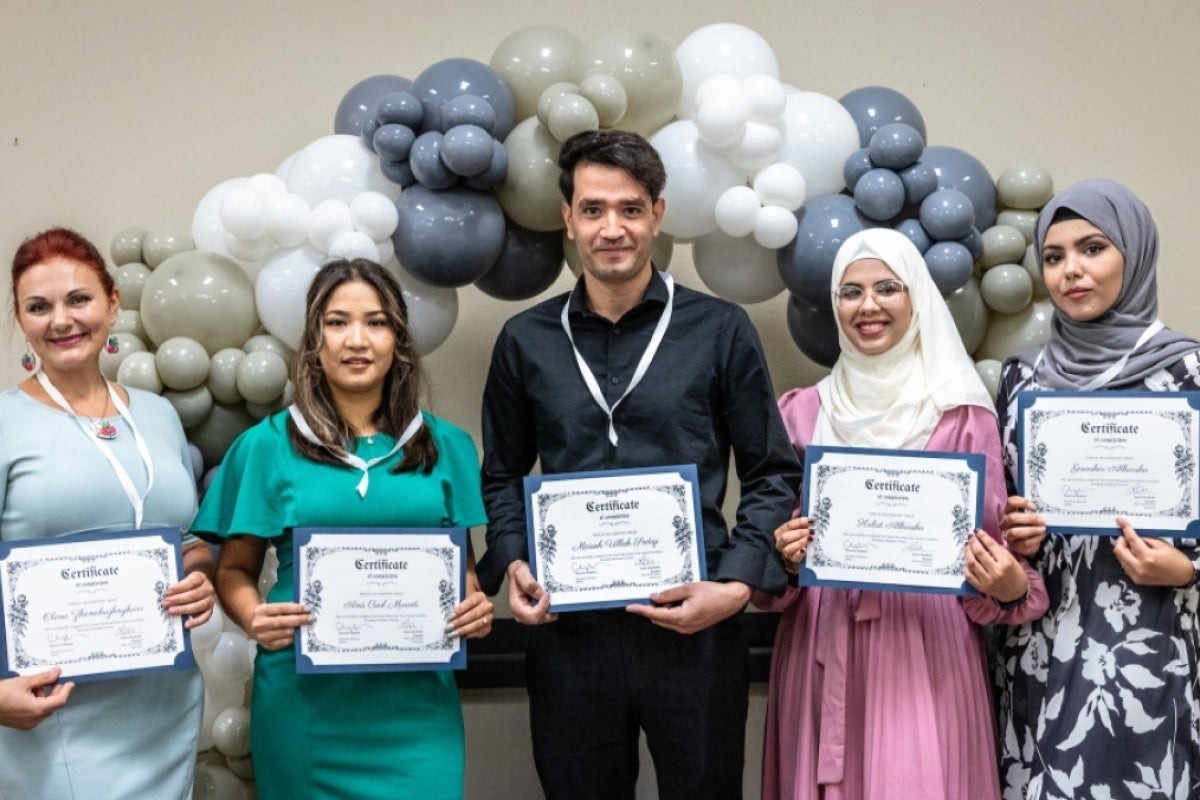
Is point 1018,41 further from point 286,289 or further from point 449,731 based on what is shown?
point 449,731

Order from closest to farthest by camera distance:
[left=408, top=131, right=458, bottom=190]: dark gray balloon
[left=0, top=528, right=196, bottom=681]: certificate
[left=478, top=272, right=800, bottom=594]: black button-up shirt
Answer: [left=0, top=528, right=196, bottom=681]: certificate → [left=478, top=272, right=800, bottom=594]: black button-up shirt → [left=408, top=131, right=458, bottom=190]: dark gray balloon

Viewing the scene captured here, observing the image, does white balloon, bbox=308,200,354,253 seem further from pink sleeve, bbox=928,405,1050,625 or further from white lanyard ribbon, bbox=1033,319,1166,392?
white lanyard ribbon, bbox=1033,319,1166,392

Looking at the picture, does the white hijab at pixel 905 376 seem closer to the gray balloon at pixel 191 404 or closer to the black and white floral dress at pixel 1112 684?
the black and white floral dress at pixel 1112 684

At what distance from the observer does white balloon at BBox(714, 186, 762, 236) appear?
306 cm

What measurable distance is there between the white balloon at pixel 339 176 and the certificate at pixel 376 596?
1.12 m

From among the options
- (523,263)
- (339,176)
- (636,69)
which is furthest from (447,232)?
(636,69)

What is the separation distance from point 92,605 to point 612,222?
133cm

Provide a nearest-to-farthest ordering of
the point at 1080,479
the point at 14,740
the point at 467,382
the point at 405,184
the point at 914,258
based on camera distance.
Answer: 1. the point at 14,740
2. the point at 1080,479
3. the point at 914,258
4. the point at 405,184
5. the point at 467,382

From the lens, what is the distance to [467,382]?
3.99 meters

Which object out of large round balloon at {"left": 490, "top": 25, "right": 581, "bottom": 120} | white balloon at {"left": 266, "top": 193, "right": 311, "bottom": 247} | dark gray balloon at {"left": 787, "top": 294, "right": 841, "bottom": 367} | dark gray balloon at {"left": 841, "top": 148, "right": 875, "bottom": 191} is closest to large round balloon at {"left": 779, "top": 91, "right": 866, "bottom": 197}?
dark gray balloon at {"left": 841, "top": 148, "right": 875, "bottom": 191}

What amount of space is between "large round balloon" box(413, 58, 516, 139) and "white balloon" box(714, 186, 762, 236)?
0.61 metres

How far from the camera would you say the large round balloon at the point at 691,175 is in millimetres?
3090

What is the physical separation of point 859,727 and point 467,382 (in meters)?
1.88

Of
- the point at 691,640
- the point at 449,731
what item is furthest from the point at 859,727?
the point at 449,731
